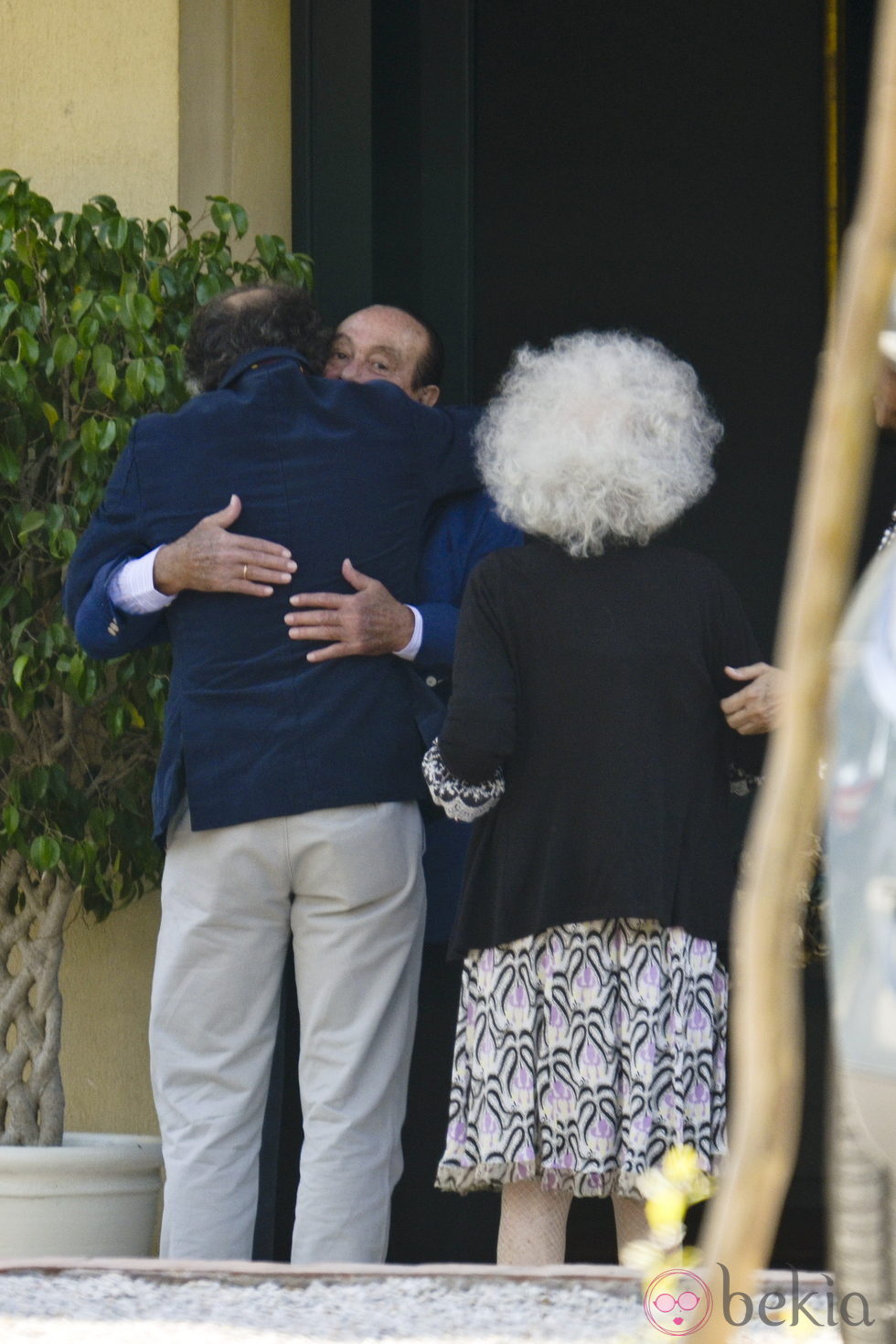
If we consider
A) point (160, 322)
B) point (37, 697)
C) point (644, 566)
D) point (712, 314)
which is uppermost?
point (712, 314)

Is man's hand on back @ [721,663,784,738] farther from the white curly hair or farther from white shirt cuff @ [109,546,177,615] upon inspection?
white shirt cuff @ [109,546,177,615]

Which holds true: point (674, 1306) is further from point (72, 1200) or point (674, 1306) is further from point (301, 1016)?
point (72, 1200)

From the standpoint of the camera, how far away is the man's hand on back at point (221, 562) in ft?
9.85

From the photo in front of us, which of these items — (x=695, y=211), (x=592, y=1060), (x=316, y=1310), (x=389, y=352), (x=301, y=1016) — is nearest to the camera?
(x=316, y=1310)

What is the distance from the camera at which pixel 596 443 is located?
2.89 metres

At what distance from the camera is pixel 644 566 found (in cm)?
288

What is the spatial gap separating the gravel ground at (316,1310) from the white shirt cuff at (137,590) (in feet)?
3.60

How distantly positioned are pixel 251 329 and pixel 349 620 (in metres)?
0.55

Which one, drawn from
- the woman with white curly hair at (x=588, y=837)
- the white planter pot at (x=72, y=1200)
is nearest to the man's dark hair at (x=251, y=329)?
the woman with white curly hair at (x=588, y=837)

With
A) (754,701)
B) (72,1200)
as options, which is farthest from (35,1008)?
(754,701)

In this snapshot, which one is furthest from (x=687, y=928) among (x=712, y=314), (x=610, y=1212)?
(x=712, y=314)

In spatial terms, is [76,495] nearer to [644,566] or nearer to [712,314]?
[644,566]

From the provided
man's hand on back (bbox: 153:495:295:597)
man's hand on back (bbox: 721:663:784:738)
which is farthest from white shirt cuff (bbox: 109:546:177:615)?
man's hand on back (bbox: 721:663:784:738)

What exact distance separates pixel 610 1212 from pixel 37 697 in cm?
250
